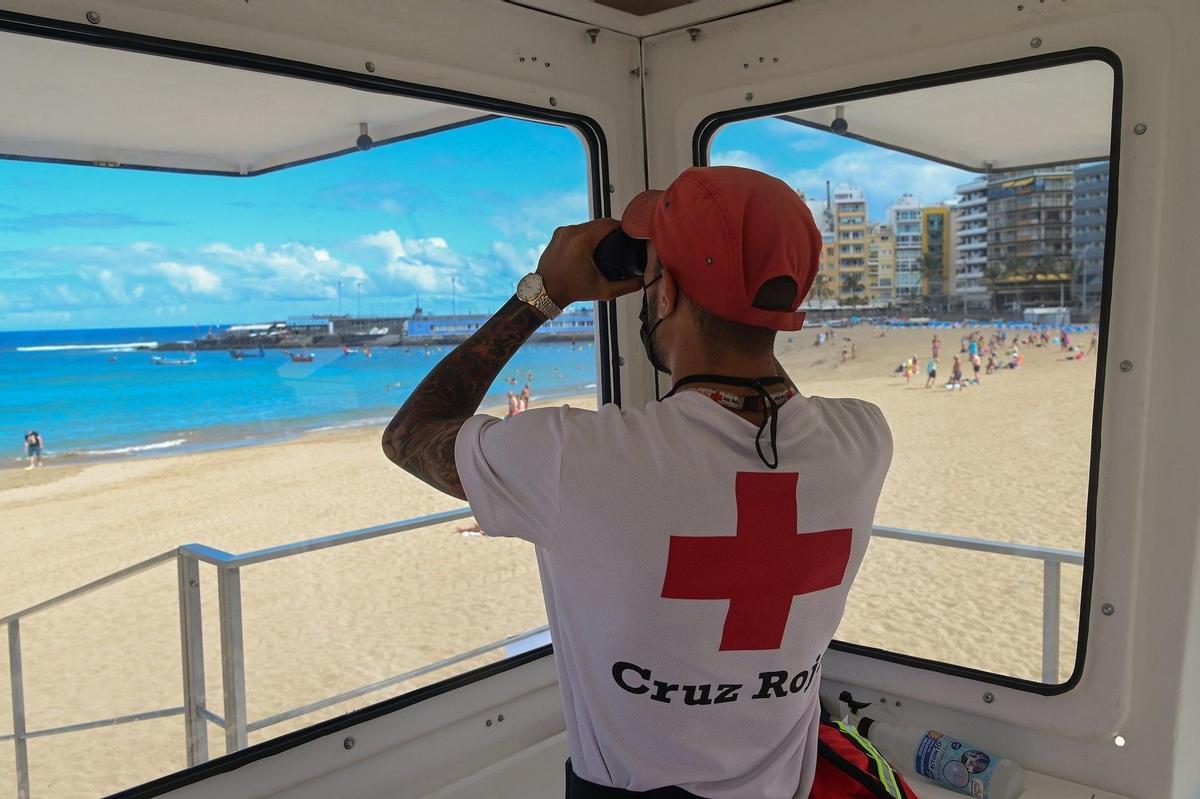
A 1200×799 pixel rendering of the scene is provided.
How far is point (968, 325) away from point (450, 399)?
880 inches

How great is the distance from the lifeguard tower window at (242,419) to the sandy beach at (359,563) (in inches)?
4.0

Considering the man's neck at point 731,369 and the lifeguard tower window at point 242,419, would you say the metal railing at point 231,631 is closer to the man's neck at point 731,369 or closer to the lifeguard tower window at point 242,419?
the man's neck at point 731,369

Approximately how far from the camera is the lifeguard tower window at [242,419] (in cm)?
1703

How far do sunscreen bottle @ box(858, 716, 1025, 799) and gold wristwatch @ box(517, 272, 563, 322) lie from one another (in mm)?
1361

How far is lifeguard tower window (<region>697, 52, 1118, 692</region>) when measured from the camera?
179 cm

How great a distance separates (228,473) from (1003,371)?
79.4ft

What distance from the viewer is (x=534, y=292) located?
1.14m

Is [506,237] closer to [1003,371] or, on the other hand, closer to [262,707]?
[1003,371]

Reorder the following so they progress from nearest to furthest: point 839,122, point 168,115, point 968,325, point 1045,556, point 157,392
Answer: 1. point 839,122
2. point 1045,556
3. point 168,115
4. point 968,325
5. point 157,392

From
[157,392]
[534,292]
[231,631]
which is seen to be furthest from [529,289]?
[157,392]

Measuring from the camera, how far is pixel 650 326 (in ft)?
3.38

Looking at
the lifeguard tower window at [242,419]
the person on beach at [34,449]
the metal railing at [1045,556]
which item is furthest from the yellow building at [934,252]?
the person on beach at [34,449]

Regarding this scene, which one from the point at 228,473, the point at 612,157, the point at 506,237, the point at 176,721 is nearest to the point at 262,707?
the point at 176,721

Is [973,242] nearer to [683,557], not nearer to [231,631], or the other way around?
[231,631]
